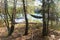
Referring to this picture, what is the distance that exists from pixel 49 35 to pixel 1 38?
1.47 m

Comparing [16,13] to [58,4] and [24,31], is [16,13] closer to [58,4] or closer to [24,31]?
[24,31]

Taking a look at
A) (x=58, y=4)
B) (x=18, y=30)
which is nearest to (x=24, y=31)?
(x=18, y=30)

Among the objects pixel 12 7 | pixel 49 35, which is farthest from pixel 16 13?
pixel 49 35

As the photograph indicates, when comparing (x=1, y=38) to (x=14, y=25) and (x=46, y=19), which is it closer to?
(x=14, y=25)

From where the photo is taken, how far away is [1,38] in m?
7.32

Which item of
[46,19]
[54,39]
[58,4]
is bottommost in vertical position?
[54,39]

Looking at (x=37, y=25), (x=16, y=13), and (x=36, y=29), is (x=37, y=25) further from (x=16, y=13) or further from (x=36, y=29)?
(x=16, y=13)

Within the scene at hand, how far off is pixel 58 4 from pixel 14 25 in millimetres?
1523

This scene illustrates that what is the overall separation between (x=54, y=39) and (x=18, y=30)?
3.92 ft

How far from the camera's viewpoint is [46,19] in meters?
7.21

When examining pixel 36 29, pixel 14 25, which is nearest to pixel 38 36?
A: pixel 36 29

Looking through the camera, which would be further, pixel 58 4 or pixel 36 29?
pixel 36 29

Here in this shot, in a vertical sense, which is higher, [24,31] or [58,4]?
[58,4]

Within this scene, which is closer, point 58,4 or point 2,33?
point 58,4
